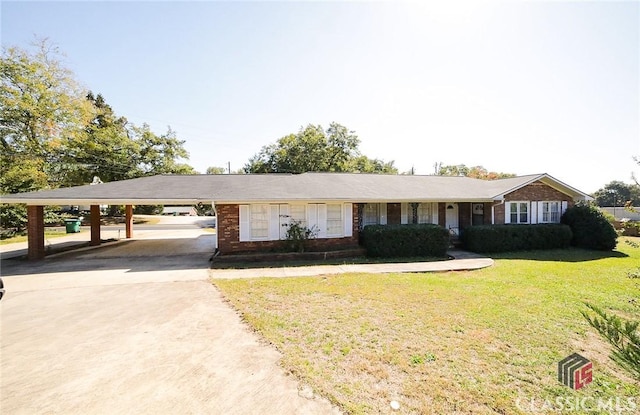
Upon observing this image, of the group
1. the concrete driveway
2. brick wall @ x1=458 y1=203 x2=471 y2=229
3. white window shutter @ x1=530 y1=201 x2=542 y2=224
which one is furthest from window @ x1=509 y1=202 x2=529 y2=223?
the concrete driveway

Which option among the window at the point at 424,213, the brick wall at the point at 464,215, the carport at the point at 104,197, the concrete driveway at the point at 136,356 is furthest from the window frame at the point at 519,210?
the concrete driveway at the point at 136,356

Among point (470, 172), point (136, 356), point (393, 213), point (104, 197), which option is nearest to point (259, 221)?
point (104, 197)

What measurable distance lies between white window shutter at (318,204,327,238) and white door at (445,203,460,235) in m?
7.43

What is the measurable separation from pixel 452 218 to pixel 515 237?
3.09m

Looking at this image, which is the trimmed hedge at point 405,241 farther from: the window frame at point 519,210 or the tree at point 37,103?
the tree at point 37,103

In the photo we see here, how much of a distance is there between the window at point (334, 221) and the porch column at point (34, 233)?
39.6ft

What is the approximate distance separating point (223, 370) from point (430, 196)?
39.7 feet

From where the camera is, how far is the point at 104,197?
10.8 meters

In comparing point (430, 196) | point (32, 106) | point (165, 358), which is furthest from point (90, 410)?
point (32, 106)

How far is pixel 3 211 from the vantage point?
19609 millimetres

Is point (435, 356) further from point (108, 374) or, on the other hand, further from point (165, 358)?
point (108, 374)

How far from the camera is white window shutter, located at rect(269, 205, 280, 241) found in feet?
39.8

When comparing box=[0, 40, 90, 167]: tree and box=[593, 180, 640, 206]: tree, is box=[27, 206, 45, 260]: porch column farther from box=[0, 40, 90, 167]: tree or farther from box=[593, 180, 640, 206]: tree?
box=[593, 180, 640, 206]: tree

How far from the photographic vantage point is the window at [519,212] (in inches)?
600
